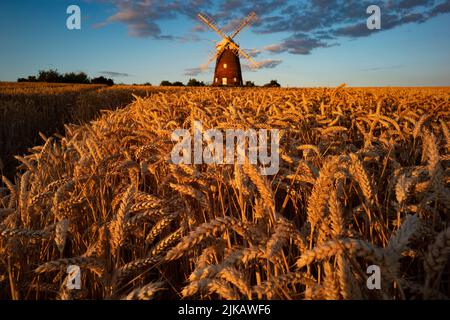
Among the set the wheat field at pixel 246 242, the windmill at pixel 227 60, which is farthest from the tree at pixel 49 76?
the wheat field at pixel 246 242

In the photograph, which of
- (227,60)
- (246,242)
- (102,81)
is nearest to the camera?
(246,242)

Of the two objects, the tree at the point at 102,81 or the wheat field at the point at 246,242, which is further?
the tree at the point at 102,81

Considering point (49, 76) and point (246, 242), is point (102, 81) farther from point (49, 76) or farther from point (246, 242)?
point (246, 242)

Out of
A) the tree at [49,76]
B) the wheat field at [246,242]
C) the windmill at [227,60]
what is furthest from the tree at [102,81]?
the wheat field at [246,242]

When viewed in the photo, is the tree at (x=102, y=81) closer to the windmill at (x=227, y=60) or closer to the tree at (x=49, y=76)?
the tree at (x=49, y=76)

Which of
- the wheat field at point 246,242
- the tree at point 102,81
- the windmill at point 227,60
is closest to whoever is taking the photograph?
the wheat field at point 246,242

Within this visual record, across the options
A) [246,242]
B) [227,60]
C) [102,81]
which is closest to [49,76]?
[102,81]

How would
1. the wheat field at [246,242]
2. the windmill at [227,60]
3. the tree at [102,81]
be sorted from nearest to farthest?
the wheat field at [246,242] < the windmill at [227,60] < the tree at [102,81]

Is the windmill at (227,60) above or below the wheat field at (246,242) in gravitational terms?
above

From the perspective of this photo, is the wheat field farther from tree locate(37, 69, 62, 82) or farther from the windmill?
tree locate(37, 69, 62, 82)

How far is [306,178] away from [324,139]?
1341 mm

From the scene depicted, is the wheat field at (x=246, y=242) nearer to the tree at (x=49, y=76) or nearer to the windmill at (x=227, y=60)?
the windmill at (x=227, y=60)

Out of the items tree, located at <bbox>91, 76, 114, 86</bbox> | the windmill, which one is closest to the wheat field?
the windmill
